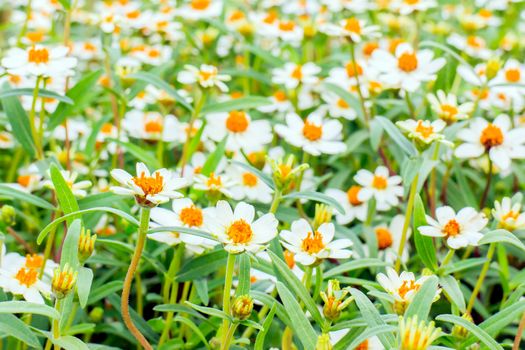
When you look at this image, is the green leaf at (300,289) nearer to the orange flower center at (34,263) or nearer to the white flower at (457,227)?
the white flower at (457,227)

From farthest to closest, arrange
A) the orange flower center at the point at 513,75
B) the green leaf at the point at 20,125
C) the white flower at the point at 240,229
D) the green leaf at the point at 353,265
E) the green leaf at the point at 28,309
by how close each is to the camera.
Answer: the orange flower center at the point at 513,75 → the green leaf at the point at 20,125 → the green leaf at the point at 353,265 → the white flower at the point at 240,229 → the green leaf at the point at 28,309

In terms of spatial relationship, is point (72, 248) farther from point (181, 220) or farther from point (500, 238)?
point (500, 238)

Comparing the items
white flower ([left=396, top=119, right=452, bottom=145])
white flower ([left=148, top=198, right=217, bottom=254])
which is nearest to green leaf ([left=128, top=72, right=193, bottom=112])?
white flower ([left=148, top=198, right=217, bottom=254])

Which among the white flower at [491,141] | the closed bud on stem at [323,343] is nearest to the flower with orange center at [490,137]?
the white flower at [491,141]

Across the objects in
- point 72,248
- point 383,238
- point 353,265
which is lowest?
point 383,238

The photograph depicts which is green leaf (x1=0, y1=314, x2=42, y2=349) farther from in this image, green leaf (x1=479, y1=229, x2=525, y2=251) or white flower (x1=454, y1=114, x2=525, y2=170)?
white flower (x1=454, y1=114, x2=525, y2=170)

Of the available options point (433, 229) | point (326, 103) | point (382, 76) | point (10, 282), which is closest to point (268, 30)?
point (326, 103)

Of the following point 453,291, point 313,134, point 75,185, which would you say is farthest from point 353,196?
point 75,185
